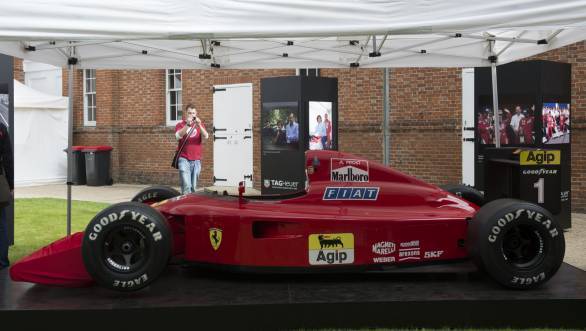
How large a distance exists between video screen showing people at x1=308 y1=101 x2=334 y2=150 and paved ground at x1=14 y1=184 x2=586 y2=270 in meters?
4.10

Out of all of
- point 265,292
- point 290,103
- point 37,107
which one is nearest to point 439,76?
point 290,103

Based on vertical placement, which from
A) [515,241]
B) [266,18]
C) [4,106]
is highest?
[266,18]

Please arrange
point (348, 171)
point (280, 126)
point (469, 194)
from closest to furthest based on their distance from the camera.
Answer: point (348, 171)
point (469, 194)
point (280, 126)

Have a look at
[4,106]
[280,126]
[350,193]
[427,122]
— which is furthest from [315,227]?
[427,122]

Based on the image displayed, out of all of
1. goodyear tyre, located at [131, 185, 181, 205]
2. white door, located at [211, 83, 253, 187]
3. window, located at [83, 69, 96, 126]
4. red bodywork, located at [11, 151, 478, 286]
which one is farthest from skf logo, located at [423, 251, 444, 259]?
window, located at [83, 69, 96, 126]

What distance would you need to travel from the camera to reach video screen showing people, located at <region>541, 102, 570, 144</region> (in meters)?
9.44

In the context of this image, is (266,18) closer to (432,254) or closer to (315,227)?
(315,227)

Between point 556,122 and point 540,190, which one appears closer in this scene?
point 540,190

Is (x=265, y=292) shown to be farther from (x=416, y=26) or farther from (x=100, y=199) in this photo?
(x=100, y=199)

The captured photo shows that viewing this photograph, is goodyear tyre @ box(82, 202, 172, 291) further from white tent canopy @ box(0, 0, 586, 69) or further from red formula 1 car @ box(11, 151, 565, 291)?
white tent canopy @ box(0, 0, 586, 69)

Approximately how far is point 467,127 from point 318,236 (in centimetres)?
853

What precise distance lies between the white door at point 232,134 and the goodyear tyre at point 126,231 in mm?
11200

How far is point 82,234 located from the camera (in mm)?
5133

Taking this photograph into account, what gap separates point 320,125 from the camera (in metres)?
11.6
